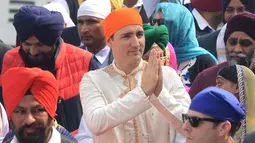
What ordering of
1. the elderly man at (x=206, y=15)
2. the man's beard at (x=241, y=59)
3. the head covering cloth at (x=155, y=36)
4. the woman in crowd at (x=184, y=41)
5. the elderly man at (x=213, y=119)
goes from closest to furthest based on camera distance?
1. the elderly man at (x=213, y=119)
2. the head covering cloth at (x=155, y=36)
3. the man's beard at (x=241, y=59)
4. the woman in crowd at (x=184, y=41)
5. the elderly man at (x=206, y=15)

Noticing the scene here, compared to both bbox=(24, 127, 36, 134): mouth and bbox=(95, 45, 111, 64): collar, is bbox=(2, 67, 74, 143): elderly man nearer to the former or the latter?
bbox=(24, 127, 36, 134): mouth

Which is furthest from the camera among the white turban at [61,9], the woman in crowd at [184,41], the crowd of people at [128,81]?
the white turban at [61,9]

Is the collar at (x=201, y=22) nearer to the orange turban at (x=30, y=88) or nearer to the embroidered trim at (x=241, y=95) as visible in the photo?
the embroidered trim at (x=241, y=95)

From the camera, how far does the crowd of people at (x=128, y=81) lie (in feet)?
32.0

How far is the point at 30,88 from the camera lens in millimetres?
10141

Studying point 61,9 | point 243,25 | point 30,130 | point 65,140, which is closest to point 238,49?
point 243,25

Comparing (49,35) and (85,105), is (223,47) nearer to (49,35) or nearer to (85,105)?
(49,35)

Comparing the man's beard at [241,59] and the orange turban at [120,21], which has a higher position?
the orange turban at [120,21]

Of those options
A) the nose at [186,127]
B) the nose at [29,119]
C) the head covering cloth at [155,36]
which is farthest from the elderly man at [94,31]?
the nose at [186,127]

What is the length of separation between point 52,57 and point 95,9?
5.18ft

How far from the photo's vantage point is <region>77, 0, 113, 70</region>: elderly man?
12680 millimetres

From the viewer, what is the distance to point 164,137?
10039 mm

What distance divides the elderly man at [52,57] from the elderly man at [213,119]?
2.67m

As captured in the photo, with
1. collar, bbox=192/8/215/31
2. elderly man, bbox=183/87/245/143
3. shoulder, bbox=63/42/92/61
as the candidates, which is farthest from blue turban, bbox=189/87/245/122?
collar, bbox=192/8/215/31
